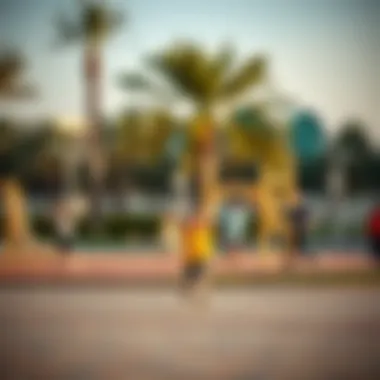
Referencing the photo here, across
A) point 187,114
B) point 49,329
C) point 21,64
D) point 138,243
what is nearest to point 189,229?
point 138,243

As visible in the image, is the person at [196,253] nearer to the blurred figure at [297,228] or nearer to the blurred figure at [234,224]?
the blurred figure at [234,224]

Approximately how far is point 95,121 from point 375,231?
0.69 m

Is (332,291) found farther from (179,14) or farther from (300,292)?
(179,14)

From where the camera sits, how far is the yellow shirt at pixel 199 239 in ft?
6.34

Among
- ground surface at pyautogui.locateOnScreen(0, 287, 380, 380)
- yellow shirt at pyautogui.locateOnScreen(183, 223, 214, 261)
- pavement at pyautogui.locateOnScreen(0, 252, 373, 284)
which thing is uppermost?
yellow shirt at pyautogui.locateOnScreen(183, 223, 214, 261)

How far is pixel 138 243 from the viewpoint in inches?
75.7

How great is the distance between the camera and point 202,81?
193 cm

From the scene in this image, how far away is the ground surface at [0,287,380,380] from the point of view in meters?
1.92

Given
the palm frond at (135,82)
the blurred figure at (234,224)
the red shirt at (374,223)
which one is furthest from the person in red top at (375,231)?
the palm frond at (135,82)

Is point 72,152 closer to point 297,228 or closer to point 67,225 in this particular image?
point 67,225

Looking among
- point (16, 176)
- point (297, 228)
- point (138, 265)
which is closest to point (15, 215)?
point (16, 176)

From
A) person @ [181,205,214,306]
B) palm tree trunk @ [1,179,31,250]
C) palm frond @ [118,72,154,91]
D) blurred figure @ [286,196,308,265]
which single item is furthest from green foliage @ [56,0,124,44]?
blurred figure @ [286,196,308,265]

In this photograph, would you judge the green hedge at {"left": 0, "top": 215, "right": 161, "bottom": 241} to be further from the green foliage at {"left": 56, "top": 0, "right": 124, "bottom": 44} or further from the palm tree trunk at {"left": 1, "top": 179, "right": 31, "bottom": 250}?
the green foliage at {"left": 56, "top": 0, "right": 124, "bottom": 44}

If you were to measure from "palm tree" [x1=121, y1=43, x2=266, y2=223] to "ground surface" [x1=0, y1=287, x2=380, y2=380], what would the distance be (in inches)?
11.0
